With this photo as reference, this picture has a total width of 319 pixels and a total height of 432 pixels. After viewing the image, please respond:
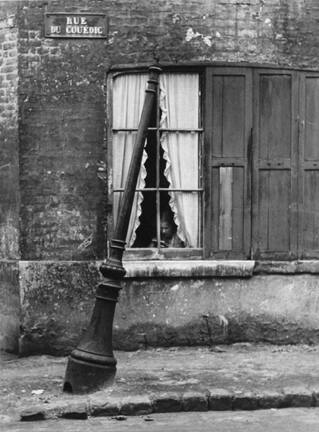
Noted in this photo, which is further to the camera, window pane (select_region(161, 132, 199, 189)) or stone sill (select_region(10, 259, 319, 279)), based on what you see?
window pane (select_region(161, 132, 199, 189))

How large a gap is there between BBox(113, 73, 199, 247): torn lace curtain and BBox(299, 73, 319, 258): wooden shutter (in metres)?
1.28

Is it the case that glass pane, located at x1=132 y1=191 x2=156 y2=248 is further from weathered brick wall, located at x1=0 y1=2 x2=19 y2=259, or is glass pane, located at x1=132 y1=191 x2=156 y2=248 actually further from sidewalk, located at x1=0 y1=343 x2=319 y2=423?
weathered brick wall, located at x1=0 y1=2 x2=19 y2=259

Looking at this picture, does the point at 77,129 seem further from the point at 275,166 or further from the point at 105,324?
the point at 105,324

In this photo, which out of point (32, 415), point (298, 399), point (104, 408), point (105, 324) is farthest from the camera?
point (105, 324)

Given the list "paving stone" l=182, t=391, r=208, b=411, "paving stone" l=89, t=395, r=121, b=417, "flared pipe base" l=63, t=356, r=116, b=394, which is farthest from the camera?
"flared pipe base" l=63, t=356, r=116, b=394

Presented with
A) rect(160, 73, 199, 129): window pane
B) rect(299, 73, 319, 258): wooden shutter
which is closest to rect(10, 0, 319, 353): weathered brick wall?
rect(160, 73, 199, 129): window pane

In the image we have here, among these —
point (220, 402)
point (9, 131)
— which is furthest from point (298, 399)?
point (9, 131)

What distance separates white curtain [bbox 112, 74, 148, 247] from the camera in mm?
9250

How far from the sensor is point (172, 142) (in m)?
9.35

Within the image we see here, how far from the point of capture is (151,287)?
918 cm

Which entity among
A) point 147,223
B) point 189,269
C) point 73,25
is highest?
point 73,25

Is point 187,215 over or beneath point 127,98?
beneath

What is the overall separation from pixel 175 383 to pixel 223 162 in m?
2.88

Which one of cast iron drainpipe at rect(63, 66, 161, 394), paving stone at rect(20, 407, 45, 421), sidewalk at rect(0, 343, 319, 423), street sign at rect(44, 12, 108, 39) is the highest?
street sign at rect(44, 12, 108, 39)
